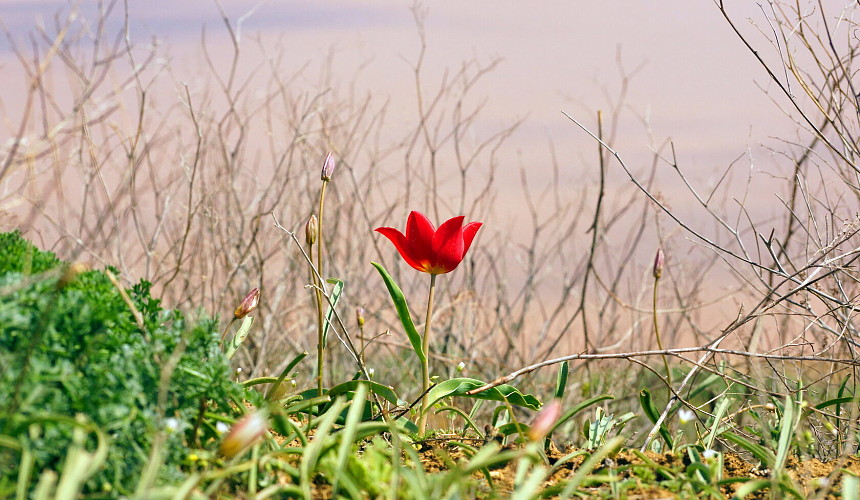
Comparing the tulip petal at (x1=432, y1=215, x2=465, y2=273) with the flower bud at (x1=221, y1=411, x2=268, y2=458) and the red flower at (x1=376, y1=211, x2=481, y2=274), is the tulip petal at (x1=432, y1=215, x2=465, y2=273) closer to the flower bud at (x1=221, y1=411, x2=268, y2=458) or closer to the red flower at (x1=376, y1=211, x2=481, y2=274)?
the red flower at (x1=376, y1=211, x2=481, y2=274)

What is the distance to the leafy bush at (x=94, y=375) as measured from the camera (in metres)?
1.26

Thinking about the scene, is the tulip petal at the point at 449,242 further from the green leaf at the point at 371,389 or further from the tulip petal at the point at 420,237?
the green leaf at the point at 371,389

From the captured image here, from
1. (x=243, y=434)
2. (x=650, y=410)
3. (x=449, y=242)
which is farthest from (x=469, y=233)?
(x=243, y=434)

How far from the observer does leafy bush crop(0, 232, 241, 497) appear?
4.15 ft

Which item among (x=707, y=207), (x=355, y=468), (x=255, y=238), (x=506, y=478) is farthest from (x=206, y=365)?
(x=255, y=238)

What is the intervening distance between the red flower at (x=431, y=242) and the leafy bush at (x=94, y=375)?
562 millimetres

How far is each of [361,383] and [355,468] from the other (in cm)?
43

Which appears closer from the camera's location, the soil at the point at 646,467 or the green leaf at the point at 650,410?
the soil at the point at 646,467

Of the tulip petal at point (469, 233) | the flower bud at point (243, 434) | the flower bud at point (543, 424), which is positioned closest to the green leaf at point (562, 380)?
the tulip petal at point (469, 233)

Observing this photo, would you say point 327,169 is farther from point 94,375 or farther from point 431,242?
point 94,375

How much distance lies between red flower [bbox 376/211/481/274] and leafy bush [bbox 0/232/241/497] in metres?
0.56

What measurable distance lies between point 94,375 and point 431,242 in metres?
0.85

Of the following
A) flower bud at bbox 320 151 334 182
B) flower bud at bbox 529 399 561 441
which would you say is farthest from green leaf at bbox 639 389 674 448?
flower bud at bbox 320 151 334 182

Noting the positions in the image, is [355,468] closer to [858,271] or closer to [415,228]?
[415,228]
